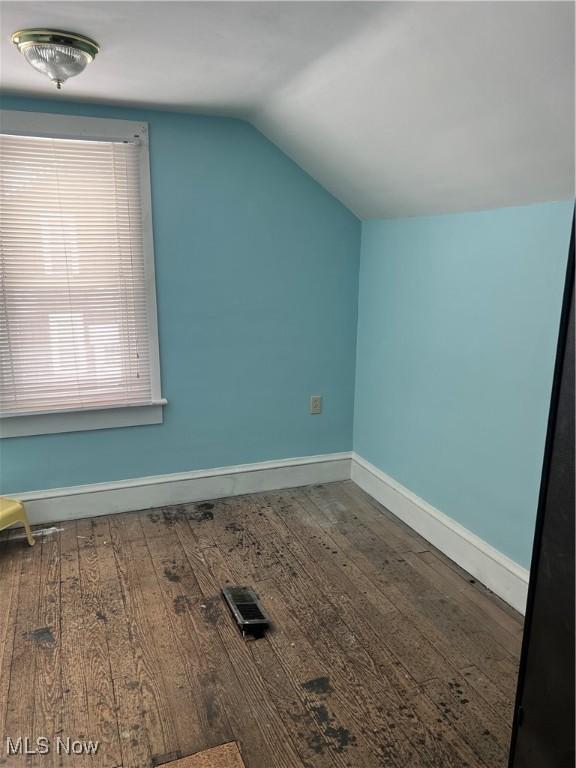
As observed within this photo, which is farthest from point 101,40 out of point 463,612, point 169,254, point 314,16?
point 463,612

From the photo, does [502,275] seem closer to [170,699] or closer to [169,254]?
[169,254]

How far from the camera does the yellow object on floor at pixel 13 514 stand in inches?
99.6

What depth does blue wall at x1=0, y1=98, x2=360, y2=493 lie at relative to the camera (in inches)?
111

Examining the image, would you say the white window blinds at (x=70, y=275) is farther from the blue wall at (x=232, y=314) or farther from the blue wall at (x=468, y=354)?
the blue wall at (x=468, y=354)

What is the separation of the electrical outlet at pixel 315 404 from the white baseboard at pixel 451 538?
1.34 feet

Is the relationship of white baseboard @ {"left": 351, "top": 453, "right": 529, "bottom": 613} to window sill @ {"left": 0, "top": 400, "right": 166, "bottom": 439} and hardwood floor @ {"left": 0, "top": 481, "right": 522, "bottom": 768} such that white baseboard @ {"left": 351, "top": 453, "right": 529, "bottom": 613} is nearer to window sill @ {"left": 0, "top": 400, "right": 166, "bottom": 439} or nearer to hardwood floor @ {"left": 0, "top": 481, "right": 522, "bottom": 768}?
hardwood floor @ {"left": 0, "top": 481, "right": 522, "bottom": 768}

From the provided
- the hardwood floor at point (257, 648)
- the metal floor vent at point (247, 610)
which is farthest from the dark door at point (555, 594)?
the metal floor vent at point (247, 610)

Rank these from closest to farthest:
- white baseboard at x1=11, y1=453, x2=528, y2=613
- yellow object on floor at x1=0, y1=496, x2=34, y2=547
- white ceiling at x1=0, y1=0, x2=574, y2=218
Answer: white ceiling at x1=0, y1=0, x2=574, y2=218 → white baseboard at x1=11, y1=453, x2=528, y2=613 → yellow object on floor at x1=0, y1=496, x2=34, y2=547

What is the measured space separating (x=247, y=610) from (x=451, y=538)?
3.36 ft

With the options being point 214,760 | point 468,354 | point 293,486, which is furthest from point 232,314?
point 214,760

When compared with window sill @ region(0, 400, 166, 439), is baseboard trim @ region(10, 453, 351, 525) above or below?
below

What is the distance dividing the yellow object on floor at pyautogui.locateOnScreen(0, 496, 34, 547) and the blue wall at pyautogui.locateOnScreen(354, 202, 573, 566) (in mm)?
1889

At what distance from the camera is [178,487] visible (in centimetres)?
313

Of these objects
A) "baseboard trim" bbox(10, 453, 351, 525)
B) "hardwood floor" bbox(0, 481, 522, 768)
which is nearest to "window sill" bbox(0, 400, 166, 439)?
"baseboard trim" bbox(10, 453, 351, 525)
